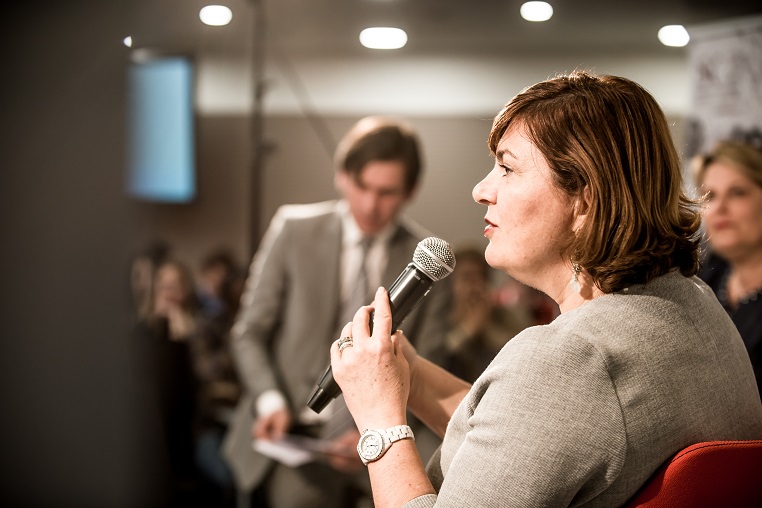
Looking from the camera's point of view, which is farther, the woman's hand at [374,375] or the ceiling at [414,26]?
the ceiling at [414,26]

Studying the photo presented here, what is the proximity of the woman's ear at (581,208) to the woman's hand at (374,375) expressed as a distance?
0.28 m

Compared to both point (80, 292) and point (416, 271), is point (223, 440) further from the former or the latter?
point (416, 271)

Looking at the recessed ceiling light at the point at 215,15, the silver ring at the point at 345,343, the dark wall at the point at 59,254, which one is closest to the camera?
the silver ring at the point at 345,343

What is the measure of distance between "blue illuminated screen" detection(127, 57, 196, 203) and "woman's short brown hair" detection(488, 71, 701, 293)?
353 cm

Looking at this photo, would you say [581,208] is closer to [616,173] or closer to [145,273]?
[616,173]

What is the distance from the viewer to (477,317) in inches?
148

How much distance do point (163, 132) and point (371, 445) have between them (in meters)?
3.68

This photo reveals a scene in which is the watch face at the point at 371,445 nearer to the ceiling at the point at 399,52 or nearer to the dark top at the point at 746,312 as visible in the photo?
the dark top at the point at 746,312

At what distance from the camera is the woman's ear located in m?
1.06

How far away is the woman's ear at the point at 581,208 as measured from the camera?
1.06 metres

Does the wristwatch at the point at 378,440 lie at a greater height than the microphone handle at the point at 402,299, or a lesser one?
lesser

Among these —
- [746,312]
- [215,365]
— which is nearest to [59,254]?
[746,312]

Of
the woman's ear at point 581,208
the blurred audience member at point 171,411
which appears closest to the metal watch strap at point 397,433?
the woman's ear at point 581,208

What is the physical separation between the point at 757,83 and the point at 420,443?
2313mm
